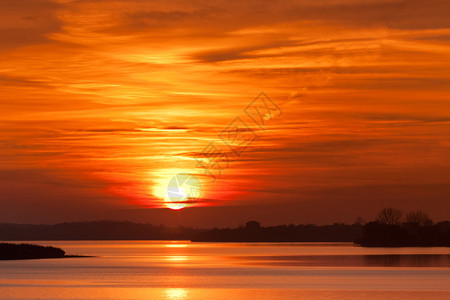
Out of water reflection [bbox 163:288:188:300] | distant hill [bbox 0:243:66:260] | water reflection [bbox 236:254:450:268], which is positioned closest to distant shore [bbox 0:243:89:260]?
distant hill [bbox 0:243:66:260]

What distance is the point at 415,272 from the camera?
91062 mm

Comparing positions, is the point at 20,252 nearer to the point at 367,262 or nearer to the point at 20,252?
the point at 20,252

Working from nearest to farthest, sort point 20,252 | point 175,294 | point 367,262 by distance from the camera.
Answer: point 175,294 < point 367,262 < point 20,252

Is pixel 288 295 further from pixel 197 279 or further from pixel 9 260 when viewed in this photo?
pixel 9 260

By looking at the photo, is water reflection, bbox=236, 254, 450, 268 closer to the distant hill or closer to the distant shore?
the distant shore

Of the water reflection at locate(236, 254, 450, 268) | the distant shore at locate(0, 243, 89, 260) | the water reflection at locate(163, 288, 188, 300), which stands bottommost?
the water reflection at locate(163, 288, 188, 300)

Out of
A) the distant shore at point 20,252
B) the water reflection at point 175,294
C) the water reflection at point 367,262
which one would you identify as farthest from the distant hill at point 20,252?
the water reflection at point 175,294

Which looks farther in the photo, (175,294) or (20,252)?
(20,252)

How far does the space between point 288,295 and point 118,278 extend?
2761 cm

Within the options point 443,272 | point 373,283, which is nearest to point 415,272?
point 443,272

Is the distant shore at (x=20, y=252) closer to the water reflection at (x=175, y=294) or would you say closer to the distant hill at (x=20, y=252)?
the distant hill at (x=20, y=252)

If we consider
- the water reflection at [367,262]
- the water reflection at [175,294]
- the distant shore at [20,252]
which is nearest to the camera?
the water reflection at [175,294]

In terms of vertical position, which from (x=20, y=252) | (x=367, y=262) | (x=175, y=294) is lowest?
(x=175, y=294)

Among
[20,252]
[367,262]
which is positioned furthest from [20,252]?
[367,262]
